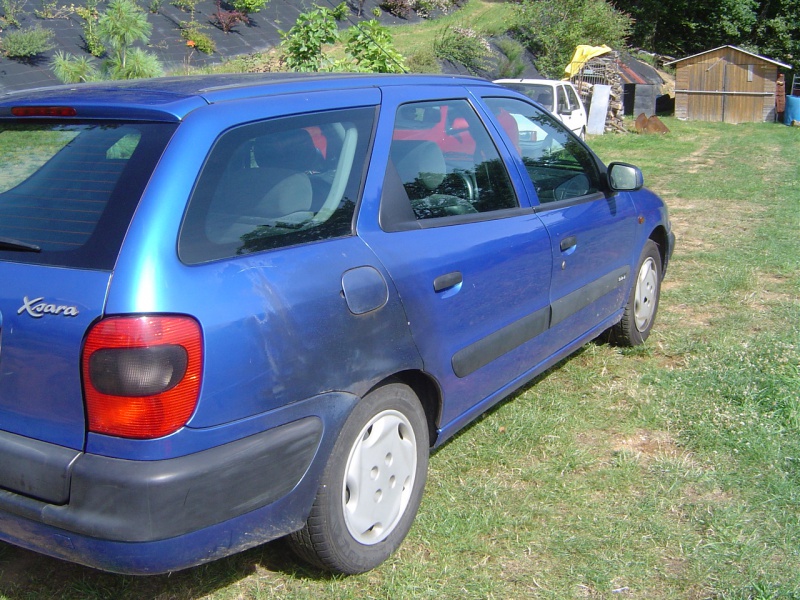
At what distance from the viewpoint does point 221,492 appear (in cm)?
238

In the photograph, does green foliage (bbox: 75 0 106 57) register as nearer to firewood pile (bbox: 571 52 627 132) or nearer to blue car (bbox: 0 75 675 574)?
firewood pile (bbox: 571 52 627 132)

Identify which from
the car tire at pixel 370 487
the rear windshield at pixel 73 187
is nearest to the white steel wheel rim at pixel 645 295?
the car tire at pixel 370 487

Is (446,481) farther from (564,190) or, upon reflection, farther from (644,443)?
(564,190)

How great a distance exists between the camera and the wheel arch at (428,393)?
10.3 feet

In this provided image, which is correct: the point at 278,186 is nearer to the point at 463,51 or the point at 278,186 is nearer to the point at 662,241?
the point at 662,241

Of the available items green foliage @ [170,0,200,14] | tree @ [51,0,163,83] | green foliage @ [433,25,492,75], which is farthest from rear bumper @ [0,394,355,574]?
green foliage @ [170,0,200,14]

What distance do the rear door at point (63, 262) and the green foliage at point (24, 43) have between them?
13.1 m

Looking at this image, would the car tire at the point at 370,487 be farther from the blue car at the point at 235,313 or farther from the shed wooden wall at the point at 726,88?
the shed wooden wall at the point at 726,88

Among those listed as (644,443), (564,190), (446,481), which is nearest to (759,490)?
(644,443)

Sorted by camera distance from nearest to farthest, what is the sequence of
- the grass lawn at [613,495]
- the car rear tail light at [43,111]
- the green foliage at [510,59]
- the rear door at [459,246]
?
the car rear tail light at [43,111] < the grass lawn at [613,495] < the rear door at [459,246] < the green foliage at [510,59]

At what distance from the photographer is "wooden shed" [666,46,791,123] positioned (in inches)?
1078

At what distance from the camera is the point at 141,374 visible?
2256 millimetres

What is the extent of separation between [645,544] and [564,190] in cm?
186

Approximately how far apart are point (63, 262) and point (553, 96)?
14373 millimetres
